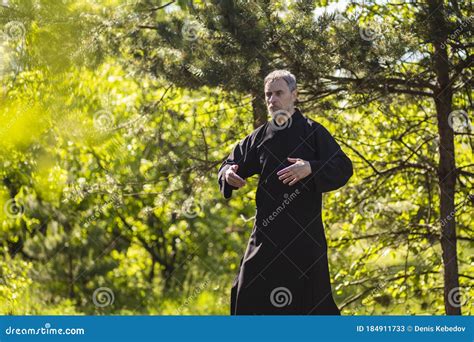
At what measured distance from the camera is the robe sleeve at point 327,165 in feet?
14.1

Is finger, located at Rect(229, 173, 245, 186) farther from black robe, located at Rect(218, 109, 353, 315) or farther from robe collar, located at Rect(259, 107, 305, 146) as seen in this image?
robe collar, located at Rect(259, 107, 305, 146)

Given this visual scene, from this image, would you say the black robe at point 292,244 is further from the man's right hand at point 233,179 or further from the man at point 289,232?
the man's right hand at point 233,179

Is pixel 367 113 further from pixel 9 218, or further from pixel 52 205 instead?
pixel 52 205

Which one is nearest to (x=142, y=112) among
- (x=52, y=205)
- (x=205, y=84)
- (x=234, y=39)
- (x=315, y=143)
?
(x=205, y=84)

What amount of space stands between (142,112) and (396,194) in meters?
3.13

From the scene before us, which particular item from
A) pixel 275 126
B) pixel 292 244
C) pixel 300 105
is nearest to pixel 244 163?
pixel 275 126

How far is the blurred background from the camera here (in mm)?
6391

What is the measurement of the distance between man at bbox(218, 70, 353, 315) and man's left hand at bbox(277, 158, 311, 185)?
10 cm

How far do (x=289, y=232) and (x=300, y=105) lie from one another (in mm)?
2981

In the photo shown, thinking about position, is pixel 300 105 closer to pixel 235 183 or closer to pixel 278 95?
pixel 278 95

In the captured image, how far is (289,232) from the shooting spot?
4371 millimetres

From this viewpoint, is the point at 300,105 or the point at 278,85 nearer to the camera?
the point at 278,85

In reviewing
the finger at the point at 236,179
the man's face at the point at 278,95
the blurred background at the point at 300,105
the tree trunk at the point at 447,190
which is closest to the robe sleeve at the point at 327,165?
the man's face at the point at 278,95

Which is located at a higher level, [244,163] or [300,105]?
[300,105]
